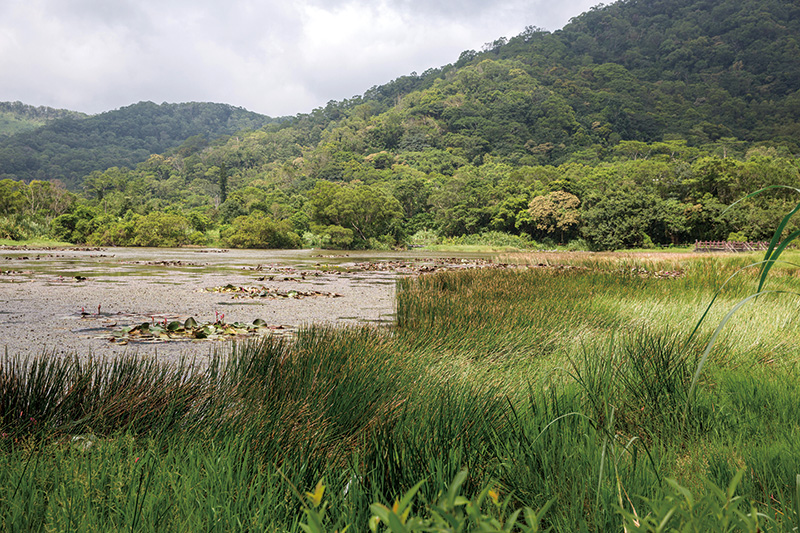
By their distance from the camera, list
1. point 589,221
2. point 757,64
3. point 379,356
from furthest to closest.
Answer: point 757,64, point 589,221, point 379,356

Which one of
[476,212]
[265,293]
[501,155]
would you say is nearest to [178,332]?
[265,293]

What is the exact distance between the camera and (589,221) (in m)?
42.9

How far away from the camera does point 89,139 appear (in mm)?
144625

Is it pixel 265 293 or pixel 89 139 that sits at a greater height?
pixel 89 139

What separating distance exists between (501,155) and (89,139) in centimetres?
11976

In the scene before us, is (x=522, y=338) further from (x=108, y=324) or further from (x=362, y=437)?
(x=108, y=324)

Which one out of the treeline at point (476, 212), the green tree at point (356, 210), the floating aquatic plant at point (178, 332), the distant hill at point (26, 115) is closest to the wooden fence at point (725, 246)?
the treeline at point (476, 212)

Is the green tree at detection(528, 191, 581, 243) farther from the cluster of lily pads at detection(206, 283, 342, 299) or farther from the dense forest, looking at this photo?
the cluster of lily pads at detection(206, 283, 342, 299)

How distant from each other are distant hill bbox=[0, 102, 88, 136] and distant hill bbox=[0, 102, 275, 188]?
0.30m

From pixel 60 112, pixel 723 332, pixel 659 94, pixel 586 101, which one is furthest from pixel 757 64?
pixel 60 112

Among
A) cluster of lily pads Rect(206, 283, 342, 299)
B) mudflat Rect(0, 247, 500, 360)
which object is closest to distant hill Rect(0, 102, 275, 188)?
mudflat Rect(0, 247, 500, 360)

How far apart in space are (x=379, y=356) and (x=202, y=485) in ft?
5.44

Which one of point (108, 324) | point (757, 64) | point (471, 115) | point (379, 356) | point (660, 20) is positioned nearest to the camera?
point (379, 356)

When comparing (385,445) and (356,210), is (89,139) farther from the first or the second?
(385,445)
